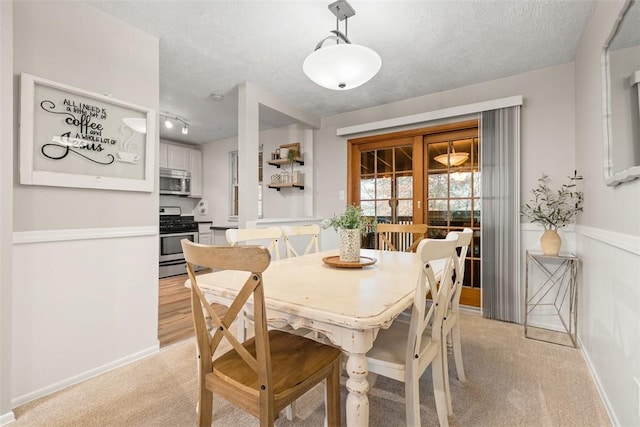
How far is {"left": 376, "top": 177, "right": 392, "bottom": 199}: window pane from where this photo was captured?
380 centimetres

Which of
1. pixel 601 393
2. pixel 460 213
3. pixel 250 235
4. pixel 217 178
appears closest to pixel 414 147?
pixel 460 213

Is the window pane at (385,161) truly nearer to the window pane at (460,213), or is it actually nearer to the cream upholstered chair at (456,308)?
the window pane at (460,213)

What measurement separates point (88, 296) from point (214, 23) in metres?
2.04

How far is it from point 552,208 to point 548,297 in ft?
2.69

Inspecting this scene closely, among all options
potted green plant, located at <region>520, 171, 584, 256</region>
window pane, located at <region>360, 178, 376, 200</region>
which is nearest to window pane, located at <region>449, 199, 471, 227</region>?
potted green plant, located at <region>520, 171, 584, 256</region>

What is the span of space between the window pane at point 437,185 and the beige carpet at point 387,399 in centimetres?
178

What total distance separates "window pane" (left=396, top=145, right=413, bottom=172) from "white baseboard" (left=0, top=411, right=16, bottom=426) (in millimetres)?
3703

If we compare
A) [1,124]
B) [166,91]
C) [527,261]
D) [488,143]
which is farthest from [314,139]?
[1,124]

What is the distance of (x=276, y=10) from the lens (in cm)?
198

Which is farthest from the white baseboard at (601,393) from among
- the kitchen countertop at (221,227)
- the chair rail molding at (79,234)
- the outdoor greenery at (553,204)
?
the kitchen countertop at (221,227)

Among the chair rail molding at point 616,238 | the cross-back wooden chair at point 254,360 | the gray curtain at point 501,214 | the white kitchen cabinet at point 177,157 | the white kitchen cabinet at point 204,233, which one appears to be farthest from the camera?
the white kitchen cabinet at point 204,233

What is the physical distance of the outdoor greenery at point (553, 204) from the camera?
2590 millimetres

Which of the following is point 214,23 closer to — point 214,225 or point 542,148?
point 542,148

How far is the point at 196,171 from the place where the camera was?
5859 mm
